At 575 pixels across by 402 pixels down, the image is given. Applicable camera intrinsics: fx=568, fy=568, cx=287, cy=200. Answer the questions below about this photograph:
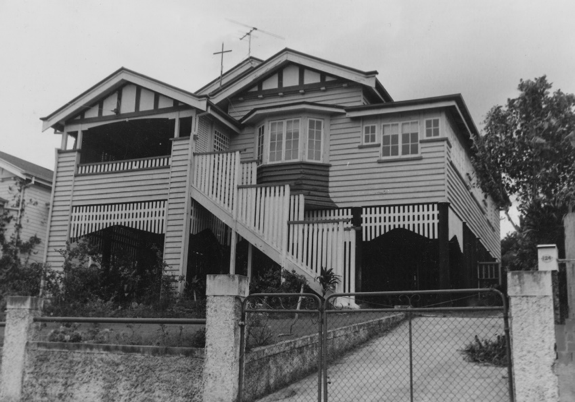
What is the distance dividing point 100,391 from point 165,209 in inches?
357

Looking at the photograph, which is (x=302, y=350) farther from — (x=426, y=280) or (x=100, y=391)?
(x=426, y=280)

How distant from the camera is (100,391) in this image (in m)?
7.68

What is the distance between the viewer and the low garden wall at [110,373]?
7.24 m

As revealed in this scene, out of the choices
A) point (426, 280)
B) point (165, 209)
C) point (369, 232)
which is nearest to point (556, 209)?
point (426, 280)

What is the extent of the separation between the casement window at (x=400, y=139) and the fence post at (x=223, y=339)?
9.75m

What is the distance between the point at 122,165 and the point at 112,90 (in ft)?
7.96

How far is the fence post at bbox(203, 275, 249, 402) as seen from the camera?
22.4 ft

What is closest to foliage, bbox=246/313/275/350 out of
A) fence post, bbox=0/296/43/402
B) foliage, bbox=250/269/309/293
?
fence post, bbox=0/296/43/402

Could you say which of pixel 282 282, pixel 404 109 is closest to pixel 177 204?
pixel 282 282

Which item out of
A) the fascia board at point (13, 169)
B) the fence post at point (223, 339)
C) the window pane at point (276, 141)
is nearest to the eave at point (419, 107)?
the window pane at point (276, 141)

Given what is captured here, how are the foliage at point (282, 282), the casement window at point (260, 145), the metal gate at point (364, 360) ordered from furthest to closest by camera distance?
the casement window at point (260, 145) < the foliage at point (282, 282) < the metal gate at point (364, 360)

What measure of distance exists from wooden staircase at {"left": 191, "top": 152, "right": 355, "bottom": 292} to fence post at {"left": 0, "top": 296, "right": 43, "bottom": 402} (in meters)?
6.64

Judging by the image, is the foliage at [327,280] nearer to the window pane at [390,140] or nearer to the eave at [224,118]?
the window pane at [390,140]

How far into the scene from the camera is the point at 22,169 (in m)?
23.5
